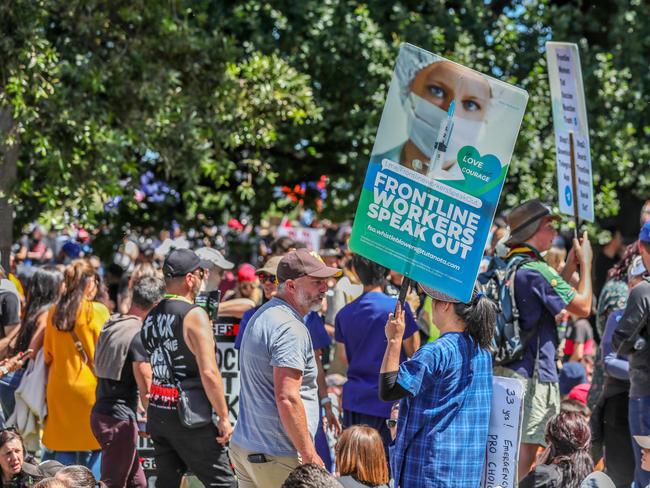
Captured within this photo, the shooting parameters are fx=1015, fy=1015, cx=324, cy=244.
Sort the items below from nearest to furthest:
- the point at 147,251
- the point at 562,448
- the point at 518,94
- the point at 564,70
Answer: the point at 518,94, the point at 562,448, the point at 564,70, the point at 147,251

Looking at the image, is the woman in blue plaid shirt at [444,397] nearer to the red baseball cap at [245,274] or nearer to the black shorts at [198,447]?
the black shorts at [198,447]

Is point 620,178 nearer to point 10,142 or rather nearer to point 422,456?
point 10,142

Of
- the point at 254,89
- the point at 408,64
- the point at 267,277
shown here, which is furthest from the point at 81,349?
the point at 254,89

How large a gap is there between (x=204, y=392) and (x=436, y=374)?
1.77 meters

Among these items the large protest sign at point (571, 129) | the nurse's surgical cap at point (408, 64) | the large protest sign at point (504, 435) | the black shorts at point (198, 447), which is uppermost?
the large protest sign at point (571, 129)

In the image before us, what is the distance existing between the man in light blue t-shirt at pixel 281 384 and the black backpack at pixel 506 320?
1.41 metres

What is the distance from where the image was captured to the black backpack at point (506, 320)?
6.25m

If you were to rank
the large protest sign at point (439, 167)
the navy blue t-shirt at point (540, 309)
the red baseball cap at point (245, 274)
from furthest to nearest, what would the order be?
1. the red baseball cap at point (245, 274)
2. the navy blue t-shirt at point (540, 309)
3. the large protest sign at point (439, 167)

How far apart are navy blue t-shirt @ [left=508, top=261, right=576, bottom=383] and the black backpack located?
4cm

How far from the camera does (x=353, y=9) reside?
41.6ft

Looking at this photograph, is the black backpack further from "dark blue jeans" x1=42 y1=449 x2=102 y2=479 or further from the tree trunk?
the tree trunk

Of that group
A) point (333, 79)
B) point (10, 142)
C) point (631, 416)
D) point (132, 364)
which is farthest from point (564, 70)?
point (333, 79)

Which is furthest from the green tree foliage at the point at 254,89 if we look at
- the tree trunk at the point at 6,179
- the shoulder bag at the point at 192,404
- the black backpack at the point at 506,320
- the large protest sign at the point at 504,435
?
the large protest sign at the point at 504,435

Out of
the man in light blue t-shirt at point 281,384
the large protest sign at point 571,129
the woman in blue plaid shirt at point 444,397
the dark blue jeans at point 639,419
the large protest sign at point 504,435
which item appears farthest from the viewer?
the large protest sign at point 571,129
